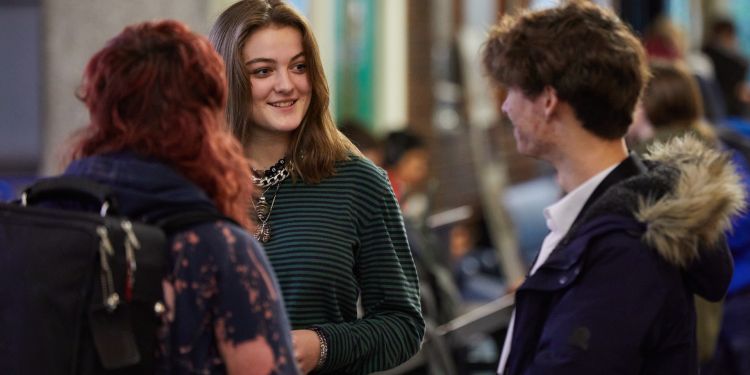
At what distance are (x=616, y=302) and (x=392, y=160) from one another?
504cm

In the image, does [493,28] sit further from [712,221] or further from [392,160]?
[392,160]

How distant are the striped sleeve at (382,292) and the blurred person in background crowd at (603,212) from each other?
29 cm

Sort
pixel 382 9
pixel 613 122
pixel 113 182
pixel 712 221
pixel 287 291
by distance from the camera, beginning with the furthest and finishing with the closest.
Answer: pixel 382 9 < pixel 613 122 < pixel 712 221 < pixel 287 291 < pixel 113 182

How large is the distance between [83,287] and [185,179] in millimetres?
249

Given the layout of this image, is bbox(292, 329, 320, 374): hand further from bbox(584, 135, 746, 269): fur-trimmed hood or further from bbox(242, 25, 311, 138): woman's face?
bbox(584, 135, 746, 269): fur-trimmed hood

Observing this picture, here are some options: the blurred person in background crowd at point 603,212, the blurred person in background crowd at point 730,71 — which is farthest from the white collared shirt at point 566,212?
the blurred person in background crowd at point 730,71

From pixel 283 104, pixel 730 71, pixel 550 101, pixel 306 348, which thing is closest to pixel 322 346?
pixel 306 348

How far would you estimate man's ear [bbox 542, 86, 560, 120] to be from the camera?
336 centimetres

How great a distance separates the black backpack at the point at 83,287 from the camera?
2277mm

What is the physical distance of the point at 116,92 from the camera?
237 cm

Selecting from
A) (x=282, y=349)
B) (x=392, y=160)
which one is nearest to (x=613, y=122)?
(x=282, y=349)

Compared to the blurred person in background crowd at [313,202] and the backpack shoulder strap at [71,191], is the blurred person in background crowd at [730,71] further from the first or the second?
the backpack shoulder strap at [71,191]

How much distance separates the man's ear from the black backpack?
4.10ft

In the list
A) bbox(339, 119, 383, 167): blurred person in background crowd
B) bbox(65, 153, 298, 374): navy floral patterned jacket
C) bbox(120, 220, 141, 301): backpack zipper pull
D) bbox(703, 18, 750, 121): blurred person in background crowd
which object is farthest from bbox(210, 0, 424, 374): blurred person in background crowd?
bbox(703, 18, 750, 121): blurred person in background crowd
